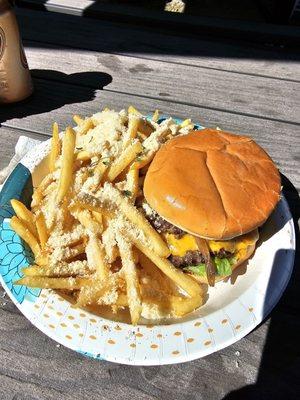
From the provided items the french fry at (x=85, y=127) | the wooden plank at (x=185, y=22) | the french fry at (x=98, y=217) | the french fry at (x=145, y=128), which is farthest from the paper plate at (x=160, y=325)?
the wooden plank at (x=185, y=22)

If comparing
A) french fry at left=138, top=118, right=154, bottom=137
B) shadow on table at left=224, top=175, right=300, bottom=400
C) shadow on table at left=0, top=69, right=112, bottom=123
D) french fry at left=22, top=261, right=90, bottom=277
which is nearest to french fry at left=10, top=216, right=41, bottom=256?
french fry at left=22, top=261, right=90, bottom=277

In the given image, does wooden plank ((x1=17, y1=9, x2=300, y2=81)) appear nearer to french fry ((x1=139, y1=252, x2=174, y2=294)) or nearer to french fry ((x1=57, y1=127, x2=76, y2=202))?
french fry ((x1=57, y1=127, x2=76, y2=202))

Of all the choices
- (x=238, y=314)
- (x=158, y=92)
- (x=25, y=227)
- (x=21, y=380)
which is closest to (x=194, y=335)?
(x=238, y=314)

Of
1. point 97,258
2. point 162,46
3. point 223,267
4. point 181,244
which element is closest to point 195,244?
point 181,244

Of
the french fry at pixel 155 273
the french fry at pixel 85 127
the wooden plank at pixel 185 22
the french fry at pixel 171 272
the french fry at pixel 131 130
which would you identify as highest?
the wooden plank at pixel 185 22

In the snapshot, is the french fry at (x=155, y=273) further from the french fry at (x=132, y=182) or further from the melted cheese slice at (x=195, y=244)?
the french fry at (x=132, y=182)
